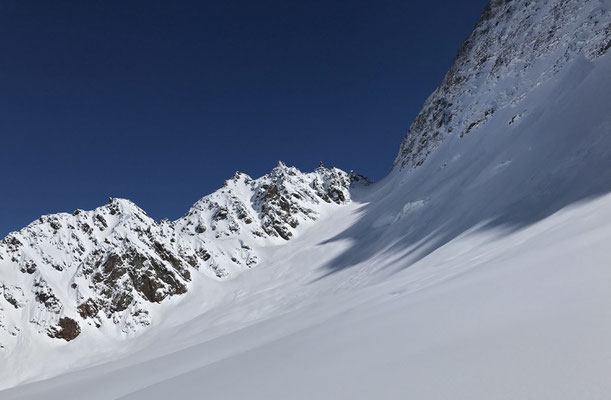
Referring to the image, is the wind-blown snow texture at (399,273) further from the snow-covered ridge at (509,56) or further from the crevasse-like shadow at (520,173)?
the snow-covered ridge at (509,56)

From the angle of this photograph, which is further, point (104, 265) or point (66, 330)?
point (104, 265)

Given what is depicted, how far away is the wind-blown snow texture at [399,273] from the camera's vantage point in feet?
11.9

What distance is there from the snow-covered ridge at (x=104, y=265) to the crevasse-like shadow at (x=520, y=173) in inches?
1382

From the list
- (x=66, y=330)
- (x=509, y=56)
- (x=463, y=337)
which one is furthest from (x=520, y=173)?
(x=66, y=330)

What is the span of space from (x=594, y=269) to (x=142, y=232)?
7267 cm

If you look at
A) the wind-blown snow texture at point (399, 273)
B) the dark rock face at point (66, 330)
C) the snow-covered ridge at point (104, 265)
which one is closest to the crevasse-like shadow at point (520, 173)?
the wind-blown snow texture at point (399, 273)

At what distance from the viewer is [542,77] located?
36.3 m

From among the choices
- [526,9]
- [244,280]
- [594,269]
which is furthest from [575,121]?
[244,280]

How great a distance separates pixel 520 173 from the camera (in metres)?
23.4

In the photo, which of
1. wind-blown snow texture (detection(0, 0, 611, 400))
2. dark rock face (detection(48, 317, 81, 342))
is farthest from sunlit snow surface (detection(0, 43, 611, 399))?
dark rock face (detection(48, 317, 81, 342))

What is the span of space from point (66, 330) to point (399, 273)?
58.3m

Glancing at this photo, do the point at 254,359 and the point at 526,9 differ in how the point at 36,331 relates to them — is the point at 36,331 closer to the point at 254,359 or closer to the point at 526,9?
the point at 254,359

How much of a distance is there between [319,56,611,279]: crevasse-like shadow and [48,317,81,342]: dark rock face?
137 ft

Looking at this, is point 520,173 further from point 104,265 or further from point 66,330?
point 104,265
